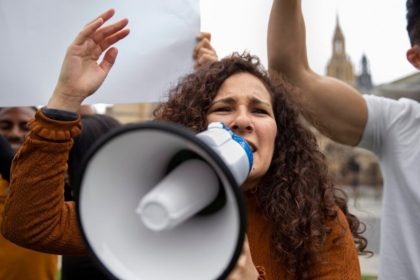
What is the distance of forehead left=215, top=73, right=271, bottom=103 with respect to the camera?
1619 mm

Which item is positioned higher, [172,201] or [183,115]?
[172,201]

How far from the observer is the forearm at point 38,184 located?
1312 mm

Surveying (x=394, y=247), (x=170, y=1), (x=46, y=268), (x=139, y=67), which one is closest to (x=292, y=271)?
(x=394, y=247)

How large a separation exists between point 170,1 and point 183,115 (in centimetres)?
52

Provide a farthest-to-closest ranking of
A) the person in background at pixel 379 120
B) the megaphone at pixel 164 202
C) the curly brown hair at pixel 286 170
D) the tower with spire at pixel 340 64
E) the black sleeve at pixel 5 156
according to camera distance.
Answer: the tower with spire at pixel 340 64
the black sleeve at pixel 5 156
the person in background at pixel 379 120
the curly brown hair at pixel 286 170
the megaphone at pixel 164 202

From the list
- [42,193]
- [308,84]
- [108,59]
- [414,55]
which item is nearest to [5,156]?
[108,59]

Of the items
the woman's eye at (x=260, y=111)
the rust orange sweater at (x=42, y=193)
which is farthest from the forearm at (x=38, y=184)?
the woman's eye at (x=260, y=111)

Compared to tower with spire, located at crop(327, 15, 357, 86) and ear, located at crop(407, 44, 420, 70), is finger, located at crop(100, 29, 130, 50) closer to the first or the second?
ear, located at crop(407, 44, 420, 70)

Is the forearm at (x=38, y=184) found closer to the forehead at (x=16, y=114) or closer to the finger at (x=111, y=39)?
the finger at (x=111, y=39)

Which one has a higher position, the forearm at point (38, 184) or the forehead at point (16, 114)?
the forearm at point (38, 184)

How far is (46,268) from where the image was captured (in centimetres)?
261

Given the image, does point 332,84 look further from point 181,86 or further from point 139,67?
point 139,67

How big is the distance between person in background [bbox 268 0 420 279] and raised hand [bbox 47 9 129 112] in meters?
0.62

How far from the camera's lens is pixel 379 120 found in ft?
6.47
